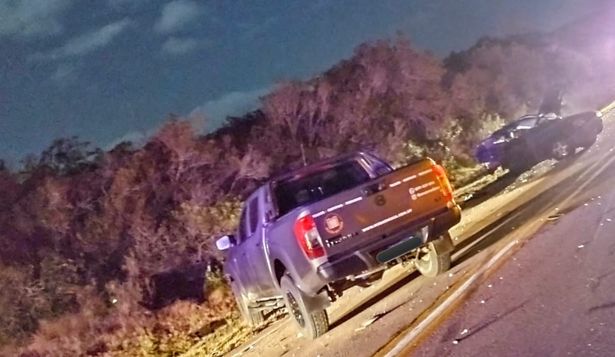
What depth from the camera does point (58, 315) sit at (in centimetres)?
1733

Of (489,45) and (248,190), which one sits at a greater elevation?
(489,45)

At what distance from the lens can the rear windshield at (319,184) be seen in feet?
33.0

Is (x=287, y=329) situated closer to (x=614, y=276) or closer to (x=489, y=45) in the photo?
(x=614, y=276)

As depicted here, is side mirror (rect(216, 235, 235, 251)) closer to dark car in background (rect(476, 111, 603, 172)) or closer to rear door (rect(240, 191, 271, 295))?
rear door (rect(240, 191, 271, 295))

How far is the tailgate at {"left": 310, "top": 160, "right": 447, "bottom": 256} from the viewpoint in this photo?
826 cm

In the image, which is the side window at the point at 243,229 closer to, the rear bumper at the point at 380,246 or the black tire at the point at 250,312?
the black tire at the point at 250,312

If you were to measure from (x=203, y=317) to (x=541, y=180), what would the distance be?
773 cm

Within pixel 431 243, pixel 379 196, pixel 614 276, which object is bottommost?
pixel 614 276

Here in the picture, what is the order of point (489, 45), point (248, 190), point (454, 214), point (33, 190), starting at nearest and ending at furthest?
point (454, 214), point (33, 190), point (248, 190), point (489, 45)

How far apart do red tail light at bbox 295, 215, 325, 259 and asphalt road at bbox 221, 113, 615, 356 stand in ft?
3.64

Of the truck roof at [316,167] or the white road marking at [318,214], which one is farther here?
the truck roof at [316,167]

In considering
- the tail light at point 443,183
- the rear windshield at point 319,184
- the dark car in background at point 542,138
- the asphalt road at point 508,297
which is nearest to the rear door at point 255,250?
the rear windshield at point 319,184

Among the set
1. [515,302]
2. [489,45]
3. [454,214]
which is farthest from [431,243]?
[489,45]

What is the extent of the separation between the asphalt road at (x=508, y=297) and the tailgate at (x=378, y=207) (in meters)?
0.99
